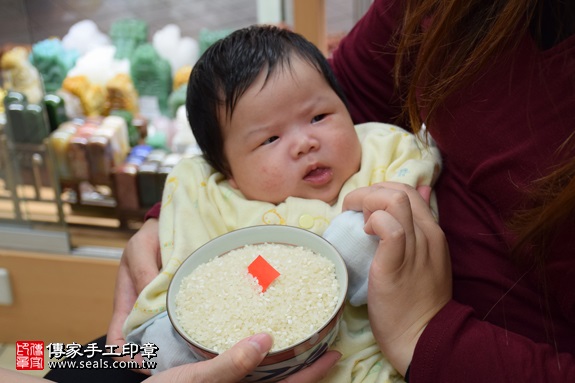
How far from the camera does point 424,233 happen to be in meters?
0.92

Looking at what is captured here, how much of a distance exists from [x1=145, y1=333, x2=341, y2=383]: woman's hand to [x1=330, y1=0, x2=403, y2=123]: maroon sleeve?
65 centimetres

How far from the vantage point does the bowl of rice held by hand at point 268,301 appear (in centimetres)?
81

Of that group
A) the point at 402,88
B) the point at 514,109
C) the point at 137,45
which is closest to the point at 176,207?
the point at 402,88

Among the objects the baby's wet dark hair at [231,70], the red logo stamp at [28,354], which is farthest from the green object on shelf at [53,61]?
the baby's wet dark hair at [231,70]

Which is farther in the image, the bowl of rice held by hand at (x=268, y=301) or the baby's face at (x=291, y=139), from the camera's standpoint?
the baby's face at (x=291, y=139)

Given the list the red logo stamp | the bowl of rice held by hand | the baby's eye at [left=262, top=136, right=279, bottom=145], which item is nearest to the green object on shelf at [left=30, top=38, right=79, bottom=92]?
the red logo stamp

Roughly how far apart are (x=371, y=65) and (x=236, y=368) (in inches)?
30.7

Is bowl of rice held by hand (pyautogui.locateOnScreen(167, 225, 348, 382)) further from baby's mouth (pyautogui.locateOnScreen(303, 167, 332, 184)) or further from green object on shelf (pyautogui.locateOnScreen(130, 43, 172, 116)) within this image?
→ green object on shelf (pyautogui.locateOnScreen(130, 43, 172, 116))

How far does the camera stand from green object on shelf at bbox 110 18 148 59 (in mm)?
2359

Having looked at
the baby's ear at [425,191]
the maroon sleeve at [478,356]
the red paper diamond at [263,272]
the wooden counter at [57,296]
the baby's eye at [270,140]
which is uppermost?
the baby's eye at [270,140]

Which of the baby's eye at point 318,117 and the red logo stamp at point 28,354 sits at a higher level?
the baby's eye at point 318,117

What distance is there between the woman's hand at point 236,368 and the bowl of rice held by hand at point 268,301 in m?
0.02

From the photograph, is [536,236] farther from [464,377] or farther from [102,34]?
[102,34]

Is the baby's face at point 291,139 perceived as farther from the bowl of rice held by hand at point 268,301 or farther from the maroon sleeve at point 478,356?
the maroon sleeve at point 478,356
